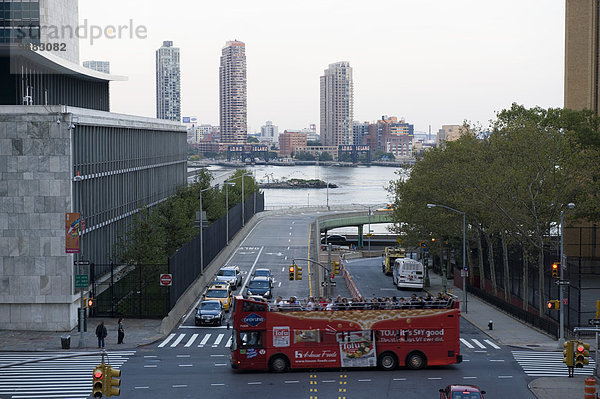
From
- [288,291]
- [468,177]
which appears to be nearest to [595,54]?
[468,177]

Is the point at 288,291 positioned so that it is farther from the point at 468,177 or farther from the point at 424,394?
the point at 424,394

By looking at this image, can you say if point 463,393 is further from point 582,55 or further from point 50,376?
point 582,55

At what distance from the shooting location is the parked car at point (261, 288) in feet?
Result: 175

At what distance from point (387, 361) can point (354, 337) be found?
1.73 metres

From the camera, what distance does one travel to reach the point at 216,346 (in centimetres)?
3869

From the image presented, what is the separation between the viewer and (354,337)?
32.2 metres

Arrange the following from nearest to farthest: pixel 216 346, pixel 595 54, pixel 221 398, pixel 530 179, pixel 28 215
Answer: pixel 221 398 < pixel 216 346 < pixel 28 215 < pixel 530 179 < pixel 595 54

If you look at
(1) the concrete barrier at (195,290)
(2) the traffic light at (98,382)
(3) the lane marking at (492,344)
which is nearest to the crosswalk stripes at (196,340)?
(1) the concrete barrier at (195,290)

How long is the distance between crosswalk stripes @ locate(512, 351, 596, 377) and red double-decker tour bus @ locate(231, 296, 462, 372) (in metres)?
3.48

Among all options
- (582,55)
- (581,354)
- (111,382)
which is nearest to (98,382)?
(111,382)

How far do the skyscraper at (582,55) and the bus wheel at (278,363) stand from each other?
57.1m

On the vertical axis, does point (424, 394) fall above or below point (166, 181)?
below

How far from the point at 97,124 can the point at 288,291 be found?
19.0 metres

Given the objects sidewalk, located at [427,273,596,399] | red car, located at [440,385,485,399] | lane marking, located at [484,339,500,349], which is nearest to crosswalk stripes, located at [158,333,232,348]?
lane marking, located at [484,339,500,349]
